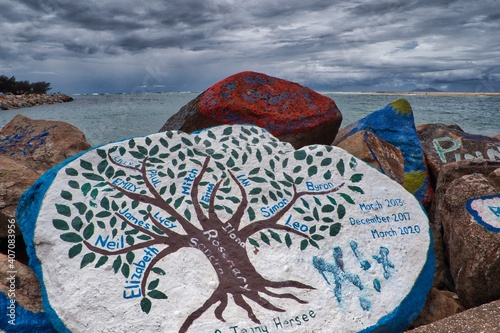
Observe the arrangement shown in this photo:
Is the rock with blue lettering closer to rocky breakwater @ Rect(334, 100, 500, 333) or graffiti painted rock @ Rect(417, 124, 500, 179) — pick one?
rocky breakwater @ Rect(334, 100, 500, 333)

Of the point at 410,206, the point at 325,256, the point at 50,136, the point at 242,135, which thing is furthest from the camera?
the point at 50,136

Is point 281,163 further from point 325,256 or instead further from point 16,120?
point 16,120

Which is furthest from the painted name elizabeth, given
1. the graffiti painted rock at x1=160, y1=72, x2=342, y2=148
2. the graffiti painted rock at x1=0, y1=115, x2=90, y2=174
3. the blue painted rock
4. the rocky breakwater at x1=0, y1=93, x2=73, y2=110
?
the rocky breakwater at x1=0, y1=93, x2=73, y2=110

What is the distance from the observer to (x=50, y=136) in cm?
545

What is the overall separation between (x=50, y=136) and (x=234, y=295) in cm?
368

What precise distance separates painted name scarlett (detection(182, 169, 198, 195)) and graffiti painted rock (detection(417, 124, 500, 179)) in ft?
12.0

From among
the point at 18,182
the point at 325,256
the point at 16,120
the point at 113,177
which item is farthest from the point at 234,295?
the point at 16,120

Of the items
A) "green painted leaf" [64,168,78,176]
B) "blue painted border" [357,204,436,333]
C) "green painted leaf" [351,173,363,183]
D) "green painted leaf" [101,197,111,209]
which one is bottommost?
"blue painted border" [357,204,436,333]

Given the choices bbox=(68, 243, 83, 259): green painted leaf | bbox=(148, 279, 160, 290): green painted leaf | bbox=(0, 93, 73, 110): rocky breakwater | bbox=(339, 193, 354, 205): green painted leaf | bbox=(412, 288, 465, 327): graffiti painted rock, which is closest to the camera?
bbox=(148, 279, 160, 290): green painted leaf

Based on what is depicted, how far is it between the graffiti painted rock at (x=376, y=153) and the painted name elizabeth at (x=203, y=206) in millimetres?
900

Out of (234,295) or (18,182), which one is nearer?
(234,295)

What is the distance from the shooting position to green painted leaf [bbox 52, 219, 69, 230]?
2.99 m

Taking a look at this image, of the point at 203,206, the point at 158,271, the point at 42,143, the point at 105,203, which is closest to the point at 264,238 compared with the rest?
the point at 203,206

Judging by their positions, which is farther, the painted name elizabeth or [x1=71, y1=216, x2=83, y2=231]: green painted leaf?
[x1=71, y1=216, x2=83, y2=231]: green painted leaf
